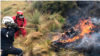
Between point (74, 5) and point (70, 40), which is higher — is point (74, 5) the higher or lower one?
the higher one

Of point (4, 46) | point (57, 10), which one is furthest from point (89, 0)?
point (4, 46)

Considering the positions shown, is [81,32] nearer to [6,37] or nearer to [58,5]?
[6,37]

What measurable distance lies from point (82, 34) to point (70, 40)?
0.53 m

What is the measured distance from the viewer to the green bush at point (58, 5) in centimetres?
543

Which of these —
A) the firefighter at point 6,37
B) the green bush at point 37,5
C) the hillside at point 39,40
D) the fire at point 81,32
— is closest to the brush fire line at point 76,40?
the fire at point 81,32

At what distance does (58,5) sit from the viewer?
220 inches

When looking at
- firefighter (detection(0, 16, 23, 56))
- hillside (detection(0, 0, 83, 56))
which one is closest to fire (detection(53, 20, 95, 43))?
hillside (detection(0, 0, 83, 56))

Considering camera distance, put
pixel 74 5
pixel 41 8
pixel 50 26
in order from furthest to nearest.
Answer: pixel 41 8, pixel 74 5, pixel 50 26

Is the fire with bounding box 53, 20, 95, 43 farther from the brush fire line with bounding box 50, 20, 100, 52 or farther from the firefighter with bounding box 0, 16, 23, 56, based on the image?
the firefighter with bounding box 0, 16, 23, 56

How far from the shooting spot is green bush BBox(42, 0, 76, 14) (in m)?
5.43

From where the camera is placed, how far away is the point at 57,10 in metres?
5.68

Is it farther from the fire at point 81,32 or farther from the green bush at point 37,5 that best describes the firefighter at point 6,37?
the green bush at point 37,5

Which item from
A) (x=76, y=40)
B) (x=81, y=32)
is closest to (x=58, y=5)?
(x=81, y=32)

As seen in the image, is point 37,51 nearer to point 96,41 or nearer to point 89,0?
point 96,41
